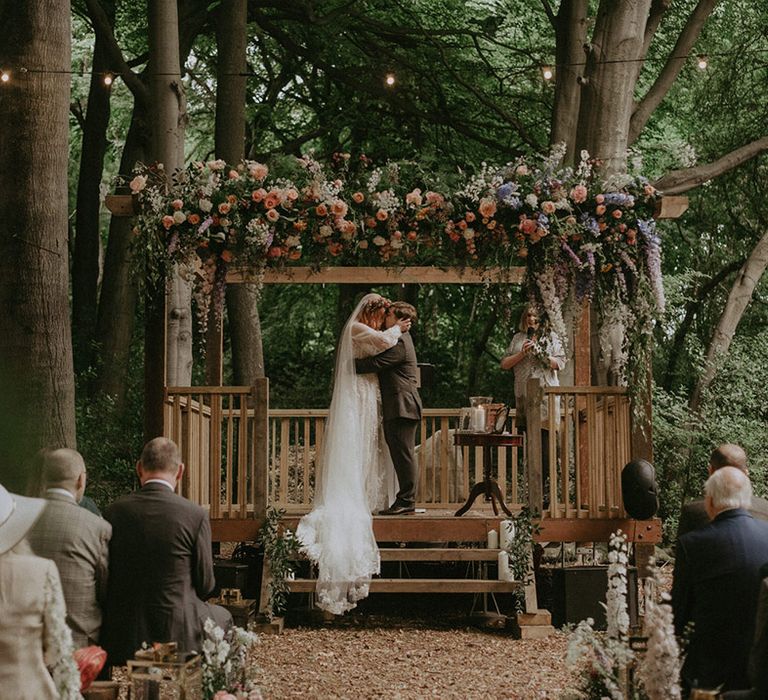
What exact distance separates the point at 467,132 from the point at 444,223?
7.71m

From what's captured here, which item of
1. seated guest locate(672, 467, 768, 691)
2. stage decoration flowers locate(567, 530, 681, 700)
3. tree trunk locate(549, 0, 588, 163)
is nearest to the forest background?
tree trunk locate(549, 0, 588, 163)

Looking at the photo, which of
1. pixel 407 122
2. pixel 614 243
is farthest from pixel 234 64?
pixel 614 243

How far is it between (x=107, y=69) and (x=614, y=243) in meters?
8.97

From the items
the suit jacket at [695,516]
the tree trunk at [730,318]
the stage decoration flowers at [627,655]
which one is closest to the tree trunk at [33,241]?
the stage decoration flowers at [627,655]

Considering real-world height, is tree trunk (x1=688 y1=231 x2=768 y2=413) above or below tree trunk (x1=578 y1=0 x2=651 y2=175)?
below

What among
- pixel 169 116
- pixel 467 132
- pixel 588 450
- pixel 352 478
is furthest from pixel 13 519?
pixel 467 132

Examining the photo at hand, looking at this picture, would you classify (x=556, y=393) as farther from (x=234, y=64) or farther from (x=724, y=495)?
(x=234, y=64)

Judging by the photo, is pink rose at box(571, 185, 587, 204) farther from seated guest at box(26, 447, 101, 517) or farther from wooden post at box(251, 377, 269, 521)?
seated guest at box(26, 447, 101, 517)

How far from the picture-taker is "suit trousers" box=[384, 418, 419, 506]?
11.3 metres

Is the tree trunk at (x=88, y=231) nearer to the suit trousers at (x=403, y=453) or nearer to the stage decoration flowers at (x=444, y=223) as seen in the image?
the stage decoration flowers at (x=444, y=223)

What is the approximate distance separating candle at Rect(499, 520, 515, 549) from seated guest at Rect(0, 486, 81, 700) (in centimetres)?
620

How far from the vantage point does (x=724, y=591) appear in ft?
18.9

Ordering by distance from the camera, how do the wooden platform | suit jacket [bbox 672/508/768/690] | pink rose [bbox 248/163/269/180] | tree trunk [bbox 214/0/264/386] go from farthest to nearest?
tree trunk [bbox 214/0/264/386], the wooden platform, pink rose [bbox 248/163/269/180], suit jacket [bbox 672/508/768/690]

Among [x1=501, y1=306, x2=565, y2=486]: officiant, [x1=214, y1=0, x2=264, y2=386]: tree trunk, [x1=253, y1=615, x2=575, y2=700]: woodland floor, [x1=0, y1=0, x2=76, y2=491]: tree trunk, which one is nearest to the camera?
[x1=253, y1=615, x2=575, y2=700]: woodland floor
